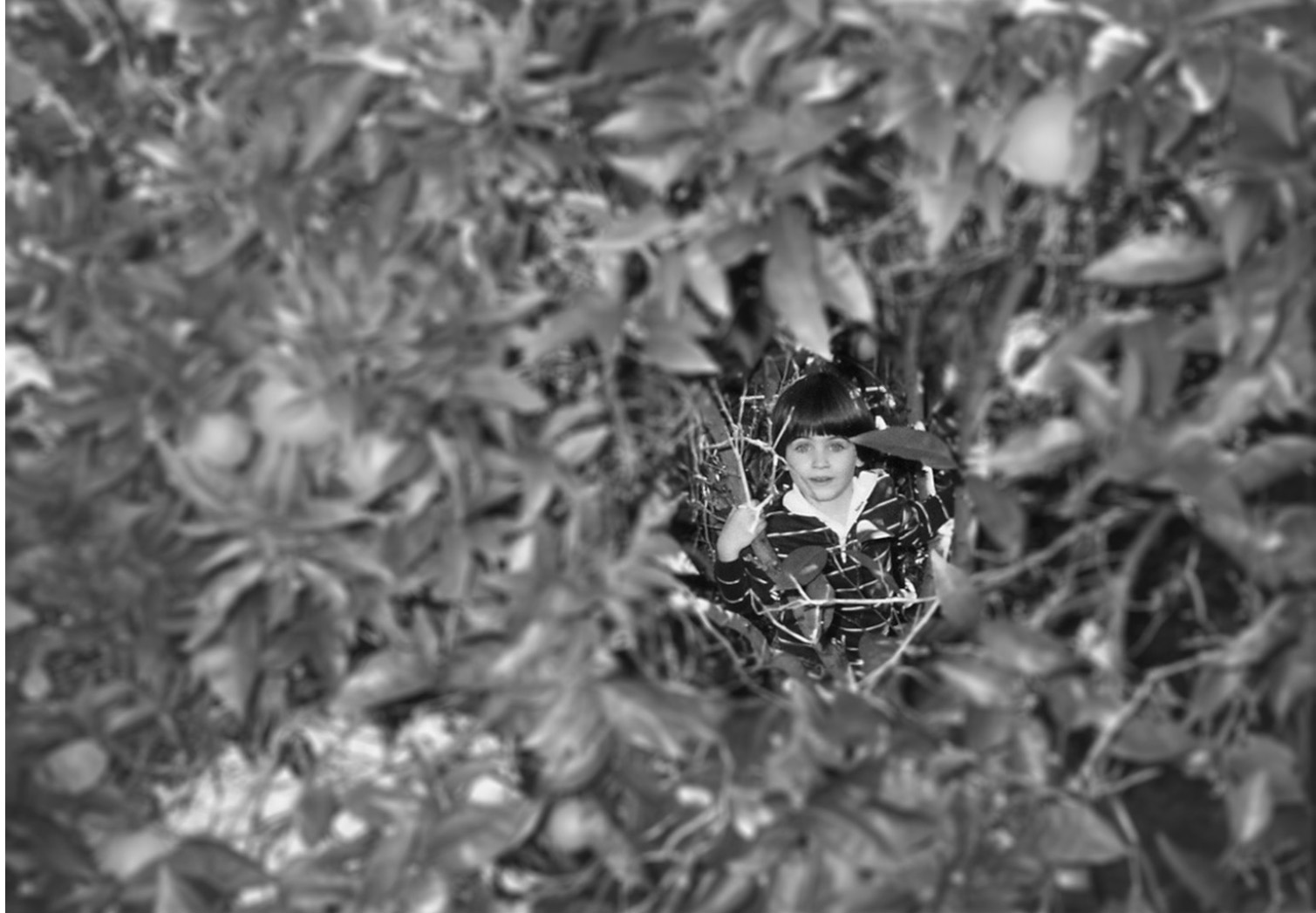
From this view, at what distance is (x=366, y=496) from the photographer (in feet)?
4.76

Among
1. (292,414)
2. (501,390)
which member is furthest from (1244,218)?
(292,414)

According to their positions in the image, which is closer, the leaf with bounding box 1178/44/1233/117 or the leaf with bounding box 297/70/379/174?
the leaf with bounding box 1178/44/1233/117

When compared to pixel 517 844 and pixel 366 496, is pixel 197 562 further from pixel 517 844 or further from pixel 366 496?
pixel 517 844

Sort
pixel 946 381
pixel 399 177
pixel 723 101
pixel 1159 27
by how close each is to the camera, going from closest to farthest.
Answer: pixel 1159 27 < pixel 723 101 < pixel 399 177 < pixel 946 381

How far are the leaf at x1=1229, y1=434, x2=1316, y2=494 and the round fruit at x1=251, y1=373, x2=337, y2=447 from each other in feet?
2.93

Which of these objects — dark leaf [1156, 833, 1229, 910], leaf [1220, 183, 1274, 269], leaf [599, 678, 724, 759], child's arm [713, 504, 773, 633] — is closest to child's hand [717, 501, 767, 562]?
child's arm [713, 504, 773, 633]

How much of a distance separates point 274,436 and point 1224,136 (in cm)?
99

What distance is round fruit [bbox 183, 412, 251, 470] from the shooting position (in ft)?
4.93

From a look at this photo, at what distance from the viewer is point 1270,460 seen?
1.31 m

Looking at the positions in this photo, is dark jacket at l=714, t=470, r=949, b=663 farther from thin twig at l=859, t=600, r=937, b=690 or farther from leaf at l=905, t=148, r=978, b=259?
leaf at l=905, t=148, r=978, b=259

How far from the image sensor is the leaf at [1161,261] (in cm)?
130

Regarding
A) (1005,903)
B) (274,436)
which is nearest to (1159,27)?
(1005,903)

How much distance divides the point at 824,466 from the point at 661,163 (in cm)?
72

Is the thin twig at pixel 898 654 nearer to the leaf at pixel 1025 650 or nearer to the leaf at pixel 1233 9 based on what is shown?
the leaf at pixel 1025 650
